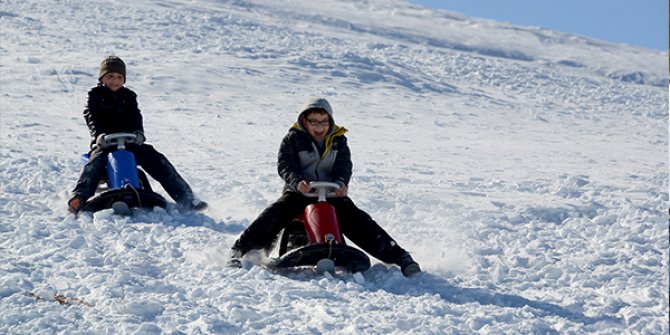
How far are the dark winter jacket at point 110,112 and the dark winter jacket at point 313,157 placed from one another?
7.14ft

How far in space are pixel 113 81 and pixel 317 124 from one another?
259 cm

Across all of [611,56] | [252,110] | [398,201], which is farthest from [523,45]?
[398,201]

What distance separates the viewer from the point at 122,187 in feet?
26.2

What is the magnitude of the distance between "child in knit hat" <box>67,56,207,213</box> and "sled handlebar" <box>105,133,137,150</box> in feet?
0.16

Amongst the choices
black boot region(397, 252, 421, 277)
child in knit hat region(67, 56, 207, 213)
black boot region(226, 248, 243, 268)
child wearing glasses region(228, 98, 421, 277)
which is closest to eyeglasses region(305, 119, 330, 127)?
child wearing glasses region(228, 98, 421, 277)

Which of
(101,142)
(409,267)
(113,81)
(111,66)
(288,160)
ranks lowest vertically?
(409,267)

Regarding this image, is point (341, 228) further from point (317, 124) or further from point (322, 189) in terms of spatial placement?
point (317, 124)

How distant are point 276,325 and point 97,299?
3.71 ft

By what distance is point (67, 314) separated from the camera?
518 centimetres

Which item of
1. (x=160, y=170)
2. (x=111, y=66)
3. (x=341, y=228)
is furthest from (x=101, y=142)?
(x=341, y=228)

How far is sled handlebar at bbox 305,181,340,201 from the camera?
264 inches

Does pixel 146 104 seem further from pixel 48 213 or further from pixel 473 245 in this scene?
pixel 473 245

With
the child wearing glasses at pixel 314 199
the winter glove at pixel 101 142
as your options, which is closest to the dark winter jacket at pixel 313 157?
the child wearing glasses at pixel 314 199

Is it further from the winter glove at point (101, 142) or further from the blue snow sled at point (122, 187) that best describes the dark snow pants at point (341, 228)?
the winter glove at point (101, 142)
